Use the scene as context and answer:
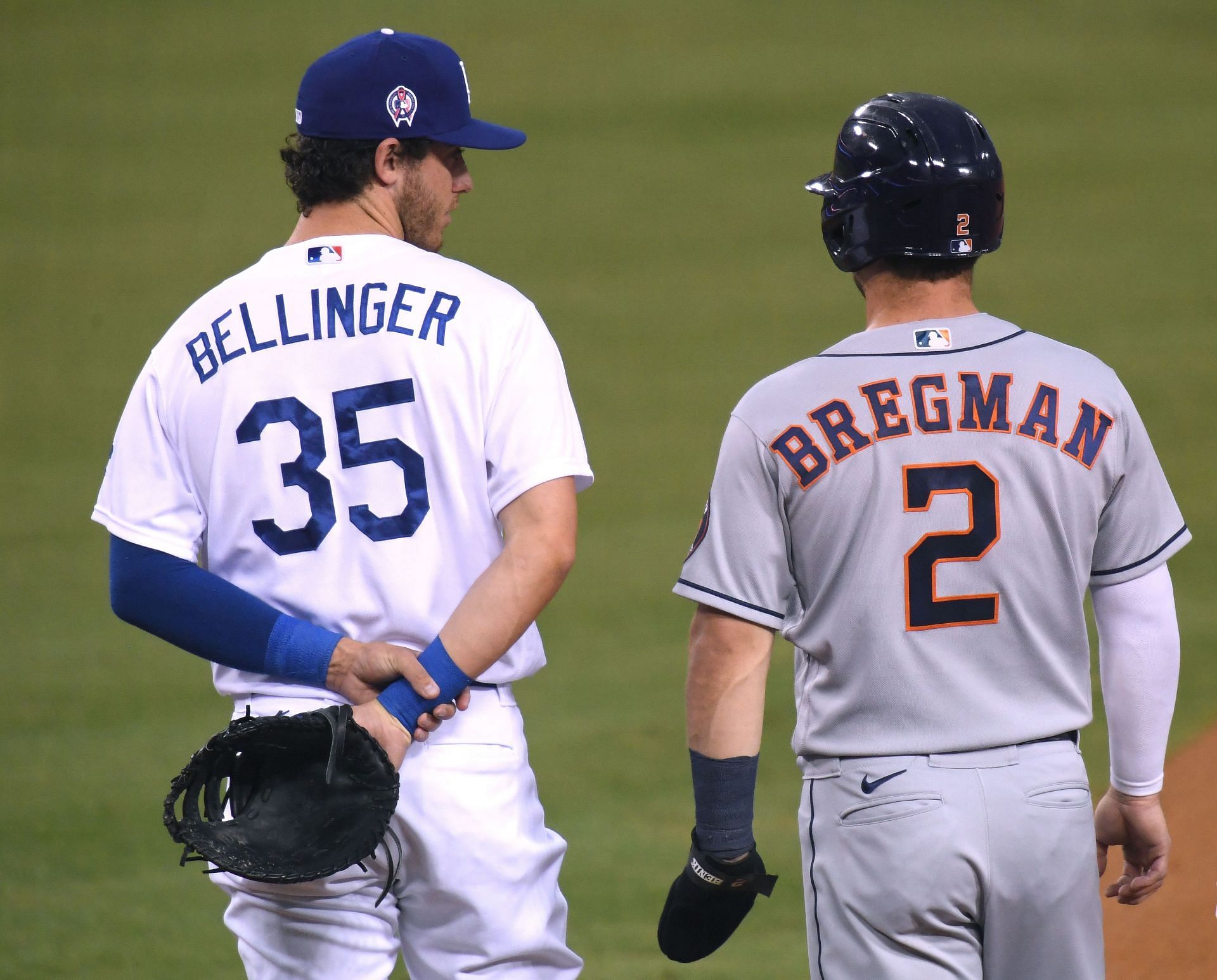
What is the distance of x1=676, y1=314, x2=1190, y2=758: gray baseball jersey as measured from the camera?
1.98 m

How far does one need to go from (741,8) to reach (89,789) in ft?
29.3

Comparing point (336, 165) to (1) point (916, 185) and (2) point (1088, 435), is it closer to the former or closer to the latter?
(1) point (916, 185)

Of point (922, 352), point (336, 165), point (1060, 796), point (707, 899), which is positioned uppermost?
point (336, 165)

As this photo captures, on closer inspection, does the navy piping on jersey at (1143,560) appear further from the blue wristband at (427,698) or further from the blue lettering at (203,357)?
the blue lettering at (203,357)

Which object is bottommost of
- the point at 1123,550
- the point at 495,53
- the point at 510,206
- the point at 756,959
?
the point at 756,959

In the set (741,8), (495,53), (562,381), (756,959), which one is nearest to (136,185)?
(495,53)

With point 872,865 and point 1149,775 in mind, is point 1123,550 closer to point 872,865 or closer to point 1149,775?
point 1149,775

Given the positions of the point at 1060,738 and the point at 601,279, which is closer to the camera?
the point at 1060,738

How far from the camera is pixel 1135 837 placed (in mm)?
2252

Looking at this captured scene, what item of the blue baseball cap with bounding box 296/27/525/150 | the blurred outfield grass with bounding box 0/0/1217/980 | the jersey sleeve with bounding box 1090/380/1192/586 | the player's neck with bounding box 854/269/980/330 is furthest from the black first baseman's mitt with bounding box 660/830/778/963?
the blurred outfield grass with bounding box 0/0/1217/980

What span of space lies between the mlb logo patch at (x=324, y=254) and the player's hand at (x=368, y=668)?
55cm

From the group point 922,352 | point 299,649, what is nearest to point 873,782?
point 922,352

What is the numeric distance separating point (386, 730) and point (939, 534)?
0.80 m

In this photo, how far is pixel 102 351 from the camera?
7.96 meters
